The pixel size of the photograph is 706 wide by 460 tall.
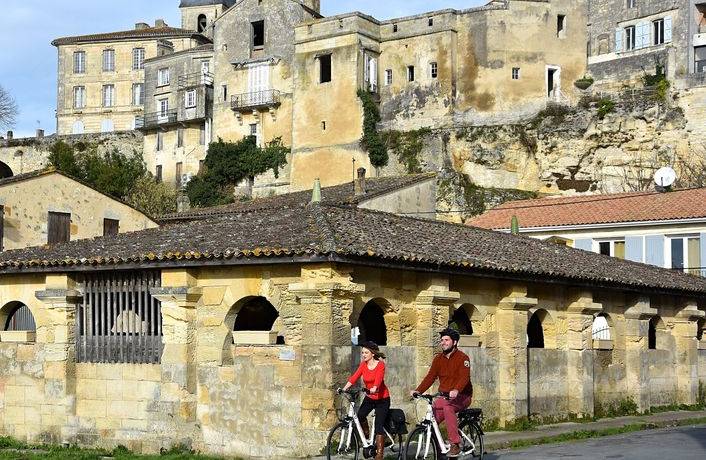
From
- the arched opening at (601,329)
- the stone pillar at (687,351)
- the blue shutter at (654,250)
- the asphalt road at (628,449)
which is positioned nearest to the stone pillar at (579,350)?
the arched opening at (601,329)

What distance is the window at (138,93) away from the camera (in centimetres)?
9662

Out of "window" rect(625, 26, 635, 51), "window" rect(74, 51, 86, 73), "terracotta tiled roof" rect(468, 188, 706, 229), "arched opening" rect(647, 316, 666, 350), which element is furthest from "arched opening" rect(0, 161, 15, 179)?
"arched opening" rect(647, 316, 666, 350)

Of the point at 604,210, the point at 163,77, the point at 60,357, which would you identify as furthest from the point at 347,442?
the point at 163,77

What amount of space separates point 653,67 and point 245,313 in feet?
166

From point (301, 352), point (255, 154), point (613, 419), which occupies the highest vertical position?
point (255, 154)

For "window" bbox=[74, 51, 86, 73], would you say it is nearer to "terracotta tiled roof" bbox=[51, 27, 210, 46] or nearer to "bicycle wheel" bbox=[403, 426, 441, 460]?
"terracotta tiled roof" bbox=[51, 27, 210, 46]

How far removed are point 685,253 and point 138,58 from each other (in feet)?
201

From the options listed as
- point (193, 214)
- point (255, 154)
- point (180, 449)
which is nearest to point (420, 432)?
point (180, 449)

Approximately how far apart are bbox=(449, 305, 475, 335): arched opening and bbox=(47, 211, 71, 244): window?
1446 centimetres

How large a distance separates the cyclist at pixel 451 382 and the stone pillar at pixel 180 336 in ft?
22.4

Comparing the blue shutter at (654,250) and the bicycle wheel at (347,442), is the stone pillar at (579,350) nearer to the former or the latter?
the bicycle wheel at (347,442)

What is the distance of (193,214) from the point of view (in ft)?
144

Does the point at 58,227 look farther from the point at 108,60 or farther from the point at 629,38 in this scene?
the point at 108,60

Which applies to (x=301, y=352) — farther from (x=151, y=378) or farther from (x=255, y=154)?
(x=255, y=154)
